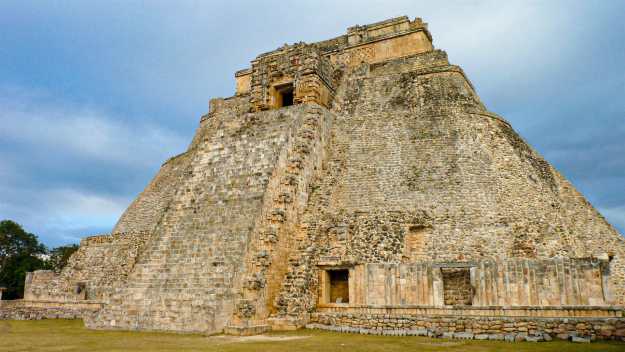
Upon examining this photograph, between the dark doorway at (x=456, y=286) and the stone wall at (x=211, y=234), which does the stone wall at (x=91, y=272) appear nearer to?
the stone wall at (x=211, y=234)

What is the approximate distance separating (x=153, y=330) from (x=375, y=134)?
31.9ft

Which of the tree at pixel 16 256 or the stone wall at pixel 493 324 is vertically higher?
the tree at pixel 16 256

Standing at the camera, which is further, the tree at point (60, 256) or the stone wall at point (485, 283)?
the tree at point (60, 256)

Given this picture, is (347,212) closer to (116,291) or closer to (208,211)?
(208,211)

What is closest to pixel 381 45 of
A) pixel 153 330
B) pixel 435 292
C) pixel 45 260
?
pixel 435 292

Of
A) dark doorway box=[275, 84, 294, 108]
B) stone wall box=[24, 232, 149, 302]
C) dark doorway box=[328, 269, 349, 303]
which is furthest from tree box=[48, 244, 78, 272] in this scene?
dark doorway box=[328, 269, 349, 303]

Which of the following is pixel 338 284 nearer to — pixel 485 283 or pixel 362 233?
pixel 362 233

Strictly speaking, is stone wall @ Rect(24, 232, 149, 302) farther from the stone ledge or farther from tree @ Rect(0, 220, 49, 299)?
tree @ Rect(0, 220, 49, 299)

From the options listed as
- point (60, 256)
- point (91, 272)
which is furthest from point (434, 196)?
point (60, 256)

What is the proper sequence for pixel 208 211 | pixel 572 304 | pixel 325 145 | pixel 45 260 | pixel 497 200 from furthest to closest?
pixel 45 260, pixel 325 145, pixel 497 200, pixel 208 211, pixel 572 304

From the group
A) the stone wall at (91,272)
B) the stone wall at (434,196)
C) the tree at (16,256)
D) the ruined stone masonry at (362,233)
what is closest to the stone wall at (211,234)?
the ruined stone masonry at (362,233)

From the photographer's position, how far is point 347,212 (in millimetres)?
14547

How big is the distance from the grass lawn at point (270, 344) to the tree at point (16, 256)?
2856cm

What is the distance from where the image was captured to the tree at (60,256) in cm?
3941
